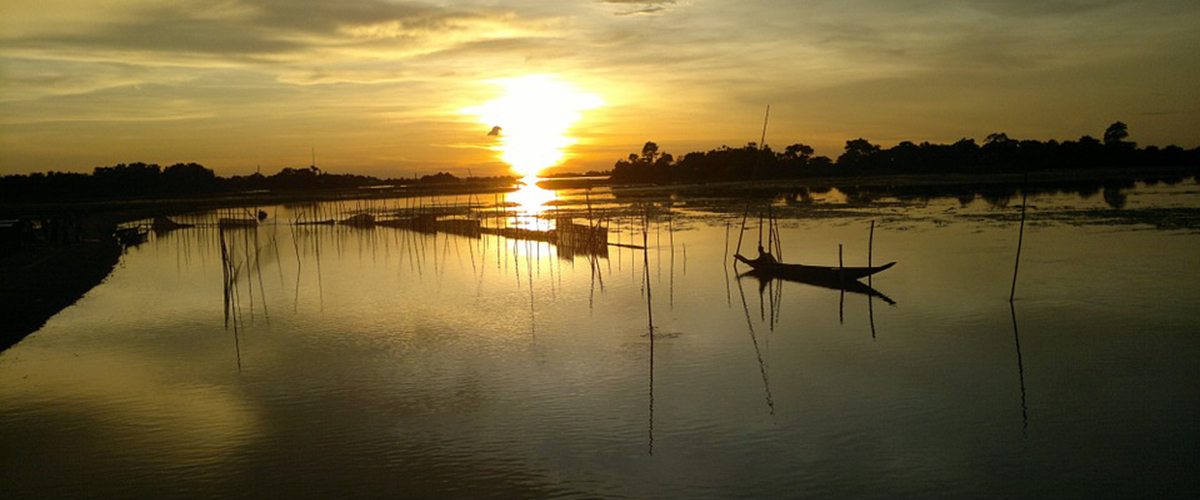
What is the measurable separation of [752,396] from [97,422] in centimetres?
602

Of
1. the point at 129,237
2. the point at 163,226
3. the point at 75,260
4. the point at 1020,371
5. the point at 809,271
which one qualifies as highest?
the point at 163,226

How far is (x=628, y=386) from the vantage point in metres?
8.43

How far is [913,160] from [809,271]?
2314 inches

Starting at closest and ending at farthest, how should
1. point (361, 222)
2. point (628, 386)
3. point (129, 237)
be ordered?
point (628, 386)
point (129, 237)
point (361, 222)

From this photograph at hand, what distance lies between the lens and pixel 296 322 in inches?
508

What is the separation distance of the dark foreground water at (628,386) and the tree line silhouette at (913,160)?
166 ft

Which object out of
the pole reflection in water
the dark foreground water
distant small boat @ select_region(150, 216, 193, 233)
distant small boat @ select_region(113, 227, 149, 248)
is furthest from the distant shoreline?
the pole reflection in water

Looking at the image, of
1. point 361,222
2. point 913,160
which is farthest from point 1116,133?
point 361,222

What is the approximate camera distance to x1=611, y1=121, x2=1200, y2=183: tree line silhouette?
61.9 metres

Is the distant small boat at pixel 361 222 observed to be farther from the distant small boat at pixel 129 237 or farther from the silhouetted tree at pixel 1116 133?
the silhouetted tree at pixel 1116 133

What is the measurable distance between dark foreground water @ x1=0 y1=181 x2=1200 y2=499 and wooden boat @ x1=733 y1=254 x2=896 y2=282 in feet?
1.20

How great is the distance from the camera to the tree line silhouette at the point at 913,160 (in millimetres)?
61875

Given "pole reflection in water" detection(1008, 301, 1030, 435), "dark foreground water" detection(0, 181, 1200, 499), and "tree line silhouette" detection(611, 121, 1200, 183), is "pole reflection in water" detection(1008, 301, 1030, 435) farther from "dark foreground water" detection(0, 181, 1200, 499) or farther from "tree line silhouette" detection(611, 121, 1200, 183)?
"tree line silhouette" detection(611, 121, 1200, 183)

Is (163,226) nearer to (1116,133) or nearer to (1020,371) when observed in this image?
(1020,371)
